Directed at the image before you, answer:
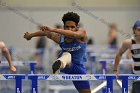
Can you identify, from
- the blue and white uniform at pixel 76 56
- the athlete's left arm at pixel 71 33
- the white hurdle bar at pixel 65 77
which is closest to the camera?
the white hurdle bar at pixel 65 77

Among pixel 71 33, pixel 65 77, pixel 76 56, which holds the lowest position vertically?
pixel 65 77

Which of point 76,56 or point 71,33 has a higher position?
point 71,33

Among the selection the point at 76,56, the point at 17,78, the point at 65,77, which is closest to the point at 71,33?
the point at 76,56

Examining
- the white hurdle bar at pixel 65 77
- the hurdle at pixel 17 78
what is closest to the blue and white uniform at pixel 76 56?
the white hurdle bar at pixel 65 77

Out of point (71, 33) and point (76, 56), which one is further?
point (76, 56)

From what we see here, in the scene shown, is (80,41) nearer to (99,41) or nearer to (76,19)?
(76,19)

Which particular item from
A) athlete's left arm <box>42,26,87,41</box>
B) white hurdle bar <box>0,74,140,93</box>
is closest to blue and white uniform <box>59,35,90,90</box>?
athlete's left arm <box>42,26,87,41</box>

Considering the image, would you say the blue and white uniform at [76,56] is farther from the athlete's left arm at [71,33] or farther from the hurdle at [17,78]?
the hurdle at [17,78]

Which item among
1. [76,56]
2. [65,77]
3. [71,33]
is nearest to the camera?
[65,77]

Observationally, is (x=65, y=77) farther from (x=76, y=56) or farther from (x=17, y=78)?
(x=76, y=56)

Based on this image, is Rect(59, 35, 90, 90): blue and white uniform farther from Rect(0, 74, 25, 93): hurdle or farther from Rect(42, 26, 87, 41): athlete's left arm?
Rect(0, 74, 25, 93): hurdle

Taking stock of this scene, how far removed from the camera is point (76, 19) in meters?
8.74

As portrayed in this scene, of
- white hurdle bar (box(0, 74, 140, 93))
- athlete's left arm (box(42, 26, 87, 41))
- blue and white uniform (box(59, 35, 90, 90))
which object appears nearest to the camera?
white hurdle bar (box(0, 74, 140, 93))

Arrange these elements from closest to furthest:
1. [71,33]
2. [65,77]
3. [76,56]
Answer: [65,77]
[71,33]
[76,56]
